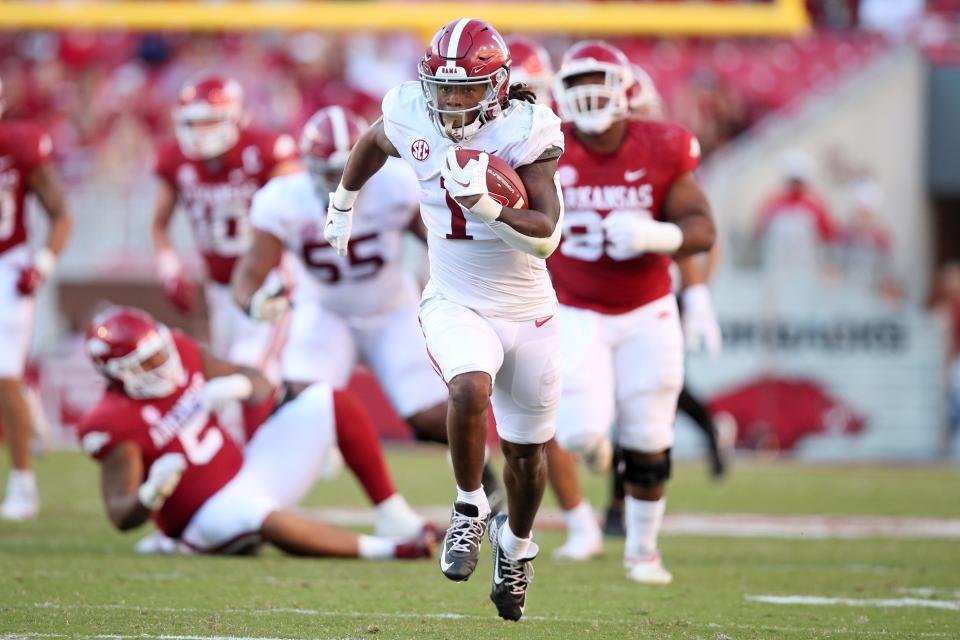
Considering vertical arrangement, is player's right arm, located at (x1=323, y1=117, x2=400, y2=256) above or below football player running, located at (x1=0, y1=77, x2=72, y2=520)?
above

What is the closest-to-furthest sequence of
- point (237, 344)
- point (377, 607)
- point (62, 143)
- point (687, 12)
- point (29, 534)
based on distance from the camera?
point (377, 607), point (29, 534), point (237, 344), point (687, 12), point (62, 143)

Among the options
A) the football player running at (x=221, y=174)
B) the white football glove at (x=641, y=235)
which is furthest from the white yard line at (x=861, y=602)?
the football player running at (x=221, y=174)

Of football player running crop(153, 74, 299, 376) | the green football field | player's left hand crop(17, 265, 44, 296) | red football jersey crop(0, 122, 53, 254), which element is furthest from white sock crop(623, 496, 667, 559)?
red football jersey crop(0, 122, 53, 254)

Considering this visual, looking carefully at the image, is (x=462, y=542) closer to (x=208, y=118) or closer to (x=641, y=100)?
(x=641, y=100)

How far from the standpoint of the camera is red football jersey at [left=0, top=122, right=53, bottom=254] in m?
6.96

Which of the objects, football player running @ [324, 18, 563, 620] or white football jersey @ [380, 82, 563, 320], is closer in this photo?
football player running @ [324, 18, 563, 620]

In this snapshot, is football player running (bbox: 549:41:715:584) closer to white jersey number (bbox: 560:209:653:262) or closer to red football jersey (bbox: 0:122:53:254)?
white jersey number (bbox: 560:209:653:262)

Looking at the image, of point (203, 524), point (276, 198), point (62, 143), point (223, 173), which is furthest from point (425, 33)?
point (203, 524)

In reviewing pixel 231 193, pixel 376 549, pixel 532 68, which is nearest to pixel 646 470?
pixel 376 549

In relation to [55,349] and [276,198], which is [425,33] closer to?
[55,349]

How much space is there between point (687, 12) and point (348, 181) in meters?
8.17

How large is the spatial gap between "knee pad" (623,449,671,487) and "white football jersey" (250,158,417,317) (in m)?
1.45

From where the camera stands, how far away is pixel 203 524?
5434mm

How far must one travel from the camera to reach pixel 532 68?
Result: 6.33 metres
